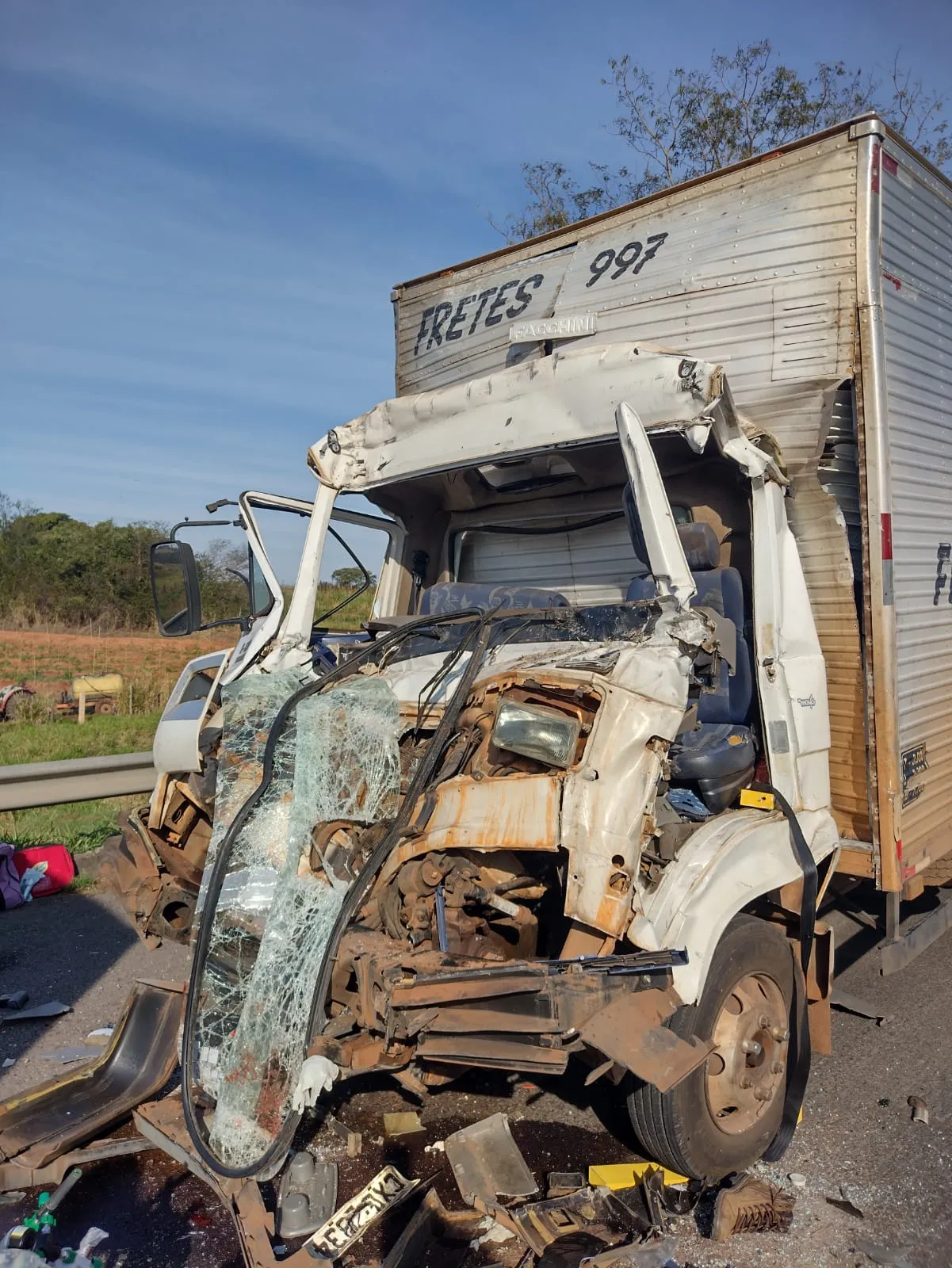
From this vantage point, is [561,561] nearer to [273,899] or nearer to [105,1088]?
[273,899]

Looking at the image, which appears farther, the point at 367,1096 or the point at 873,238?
the point at 873,238

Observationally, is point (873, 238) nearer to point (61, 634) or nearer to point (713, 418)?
point (713, 418)

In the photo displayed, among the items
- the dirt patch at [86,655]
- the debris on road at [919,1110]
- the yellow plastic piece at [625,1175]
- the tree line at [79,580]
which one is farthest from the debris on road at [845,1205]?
the tree line at [79,580]

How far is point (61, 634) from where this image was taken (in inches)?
1086

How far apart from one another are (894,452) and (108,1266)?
13.6ft

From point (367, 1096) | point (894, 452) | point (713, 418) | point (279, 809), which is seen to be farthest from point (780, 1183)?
point (894, 452)

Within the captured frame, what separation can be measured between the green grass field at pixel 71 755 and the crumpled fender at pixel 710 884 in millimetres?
3438

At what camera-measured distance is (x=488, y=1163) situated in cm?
318

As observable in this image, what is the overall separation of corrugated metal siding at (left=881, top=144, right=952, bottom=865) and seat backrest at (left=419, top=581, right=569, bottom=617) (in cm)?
156

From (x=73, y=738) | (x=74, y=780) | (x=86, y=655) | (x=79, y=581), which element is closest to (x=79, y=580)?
(x=79, y=581)

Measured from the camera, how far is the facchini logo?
4.69 meters

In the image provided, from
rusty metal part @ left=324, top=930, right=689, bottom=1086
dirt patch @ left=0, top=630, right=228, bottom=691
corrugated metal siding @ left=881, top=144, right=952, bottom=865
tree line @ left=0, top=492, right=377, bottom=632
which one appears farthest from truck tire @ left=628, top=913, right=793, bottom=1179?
tree line @ left=0, top=492, right=377, bottom=632

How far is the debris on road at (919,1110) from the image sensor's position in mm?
3561

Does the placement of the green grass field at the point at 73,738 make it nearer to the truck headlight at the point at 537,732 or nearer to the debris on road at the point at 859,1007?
the debris on road at the point at 859,1007
